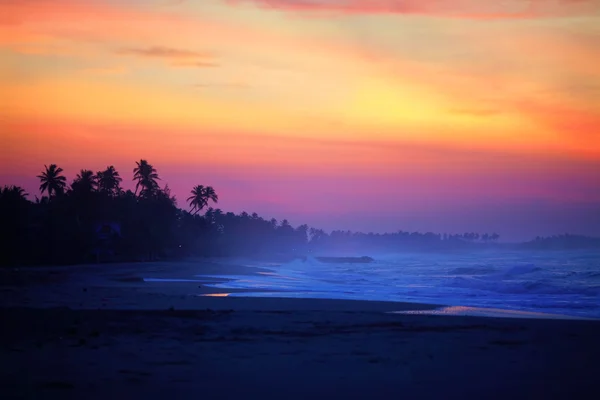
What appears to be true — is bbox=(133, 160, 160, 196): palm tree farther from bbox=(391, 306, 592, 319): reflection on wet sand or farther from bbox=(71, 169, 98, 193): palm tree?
bbox=(391, 306, 592, 319): reflection on wet sand

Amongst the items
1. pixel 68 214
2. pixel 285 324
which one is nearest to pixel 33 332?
pixel 285 324

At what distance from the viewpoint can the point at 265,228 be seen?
572 ft

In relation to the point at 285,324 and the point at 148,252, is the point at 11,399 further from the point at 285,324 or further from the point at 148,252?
the point at 148,252

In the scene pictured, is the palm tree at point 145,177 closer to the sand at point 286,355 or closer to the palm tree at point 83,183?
the palm tree at point 83,183

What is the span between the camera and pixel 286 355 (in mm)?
9867

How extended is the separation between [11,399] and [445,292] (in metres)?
22.3

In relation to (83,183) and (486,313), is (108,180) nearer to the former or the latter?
(83,183)

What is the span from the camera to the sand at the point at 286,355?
7.59 meters

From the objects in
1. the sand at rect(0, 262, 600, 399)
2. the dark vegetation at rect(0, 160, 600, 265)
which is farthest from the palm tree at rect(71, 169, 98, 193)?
the sand at rect(0, 262, 600, 399)

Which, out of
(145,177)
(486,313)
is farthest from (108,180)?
(486,313)

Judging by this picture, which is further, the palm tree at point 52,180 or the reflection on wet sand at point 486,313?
the palm tree at point 52,180

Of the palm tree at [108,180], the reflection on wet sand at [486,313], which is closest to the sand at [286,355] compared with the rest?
the reflection on wet sand at [486,313]

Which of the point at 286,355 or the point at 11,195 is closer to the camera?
the point at 286,355

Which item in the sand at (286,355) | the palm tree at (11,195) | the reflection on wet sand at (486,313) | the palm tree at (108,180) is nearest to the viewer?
the sand at (286,355)
